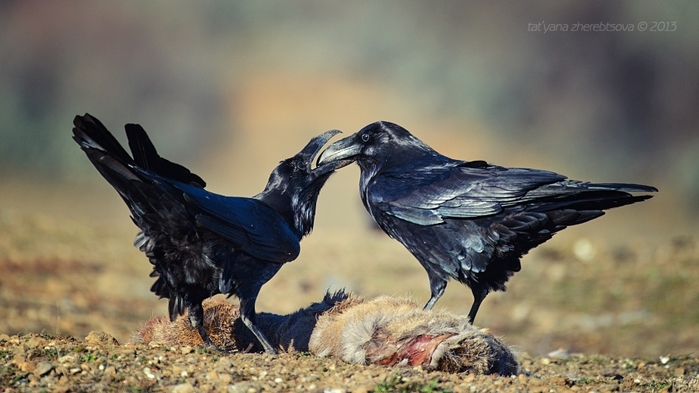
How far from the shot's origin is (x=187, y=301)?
5.58 meters

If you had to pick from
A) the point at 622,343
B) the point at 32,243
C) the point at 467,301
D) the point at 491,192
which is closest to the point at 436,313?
the point at 491,192

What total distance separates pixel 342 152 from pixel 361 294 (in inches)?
130

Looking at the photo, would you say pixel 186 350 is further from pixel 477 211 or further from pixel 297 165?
pixel 477 211

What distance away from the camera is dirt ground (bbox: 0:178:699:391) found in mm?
4629

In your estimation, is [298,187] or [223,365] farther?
[298,187]

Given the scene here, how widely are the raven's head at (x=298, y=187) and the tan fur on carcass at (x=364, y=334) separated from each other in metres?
0.79

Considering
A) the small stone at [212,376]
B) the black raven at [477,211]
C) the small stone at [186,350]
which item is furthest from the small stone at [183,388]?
the black raven at [477,211]

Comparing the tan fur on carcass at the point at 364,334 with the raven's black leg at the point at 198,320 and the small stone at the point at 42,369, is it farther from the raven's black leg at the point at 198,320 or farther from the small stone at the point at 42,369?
the small stone at the point at 42,369

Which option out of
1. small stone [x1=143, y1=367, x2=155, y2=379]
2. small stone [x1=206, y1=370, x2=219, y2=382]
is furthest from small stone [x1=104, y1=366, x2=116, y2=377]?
small stone [x1=206, y1=370, x2=219, y2=382]

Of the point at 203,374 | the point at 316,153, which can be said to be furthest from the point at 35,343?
the point at 316,153

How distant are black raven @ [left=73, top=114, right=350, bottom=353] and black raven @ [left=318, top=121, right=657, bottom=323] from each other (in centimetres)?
95

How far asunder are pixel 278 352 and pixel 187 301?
710mm

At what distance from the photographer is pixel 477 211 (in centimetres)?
621

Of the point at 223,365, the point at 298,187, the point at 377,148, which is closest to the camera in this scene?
the point at 223,365
